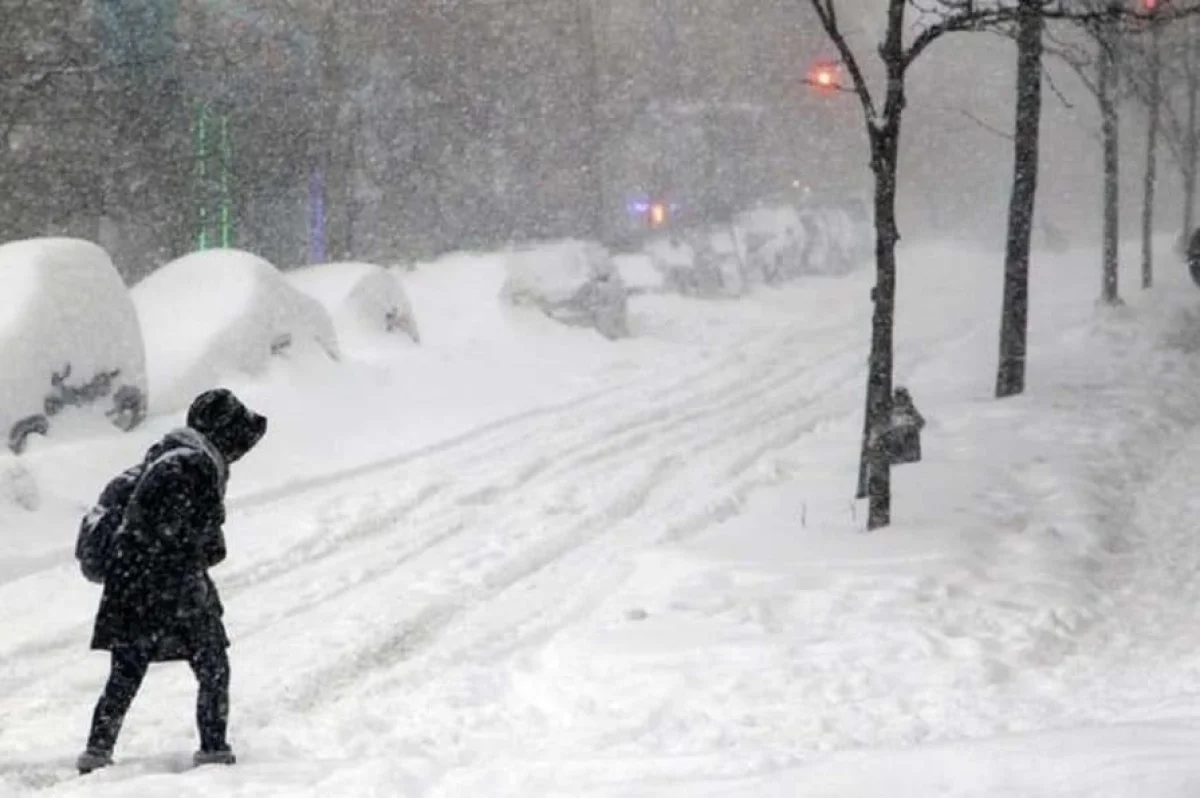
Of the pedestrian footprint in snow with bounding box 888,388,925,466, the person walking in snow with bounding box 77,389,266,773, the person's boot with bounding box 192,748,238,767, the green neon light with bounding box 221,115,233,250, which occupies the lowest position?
the person's boot with bounding box 192,748,238,767

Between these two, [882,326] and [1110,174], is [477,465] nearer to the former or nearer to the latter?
[882,326]

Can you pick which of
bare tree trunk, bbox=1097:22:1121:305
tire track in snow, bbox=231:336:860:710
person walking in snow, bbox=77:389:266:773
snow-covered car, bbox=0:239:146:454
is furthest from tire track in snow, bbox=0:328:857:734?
bare tree trunk, bbox=1097:22:1121:305

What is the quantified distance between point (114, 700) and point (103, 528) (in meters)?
0.74

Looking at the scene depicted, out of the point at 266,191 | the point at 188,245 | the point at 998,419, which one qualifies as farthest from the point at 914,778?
the point at 266,191

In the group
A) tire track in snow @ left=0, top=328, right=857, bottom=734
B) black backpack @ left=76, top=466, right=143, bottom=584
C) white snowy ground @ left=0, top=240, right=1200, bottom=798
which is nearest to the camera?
white snowy ground @ left=0, top=240, right=1200, bottom=798

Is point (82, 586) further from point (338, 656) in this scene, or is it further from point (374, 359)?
point (374, 359)

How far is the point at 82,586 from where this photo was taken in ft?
30.6

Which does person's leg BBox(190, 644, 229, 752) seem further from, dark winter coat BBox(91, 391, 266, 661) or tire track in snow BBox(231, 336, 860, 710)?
tire track in snow BBox(231, 336, 860, 710)

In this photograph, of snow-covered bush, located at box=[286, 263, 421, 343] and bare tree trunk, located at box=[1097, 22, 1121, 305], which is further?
bare tree trunk, located at box=[1097, 22, 1121, 305]

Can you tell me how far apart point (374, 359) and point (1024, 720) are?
1271cm

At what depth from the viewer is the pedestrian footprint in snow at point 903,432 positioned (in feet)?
41.7

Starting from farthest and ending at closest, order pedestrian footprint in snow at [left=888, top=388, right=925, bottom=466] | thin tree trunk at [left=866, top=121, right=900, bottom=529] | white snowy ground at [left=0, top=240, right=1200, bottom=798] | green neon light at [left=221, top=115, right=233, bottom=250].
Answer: green neon light at [left=221, top=115, right=233, bottom=250] < pedestrian footprint in snow at [left=888, top=388, right=925, bottom=466] < thin tree trunk at [left=866, top=121, right=900, bottom=529] < white snowy ground at [left=0, top=240, right=1200, bottom=798]

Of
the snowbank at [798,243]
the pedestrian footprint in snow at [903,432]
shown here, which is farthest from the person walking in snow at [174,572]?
the snowbank at [798,243]

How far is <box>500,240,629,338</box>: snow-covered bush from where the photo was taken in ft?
75.1
